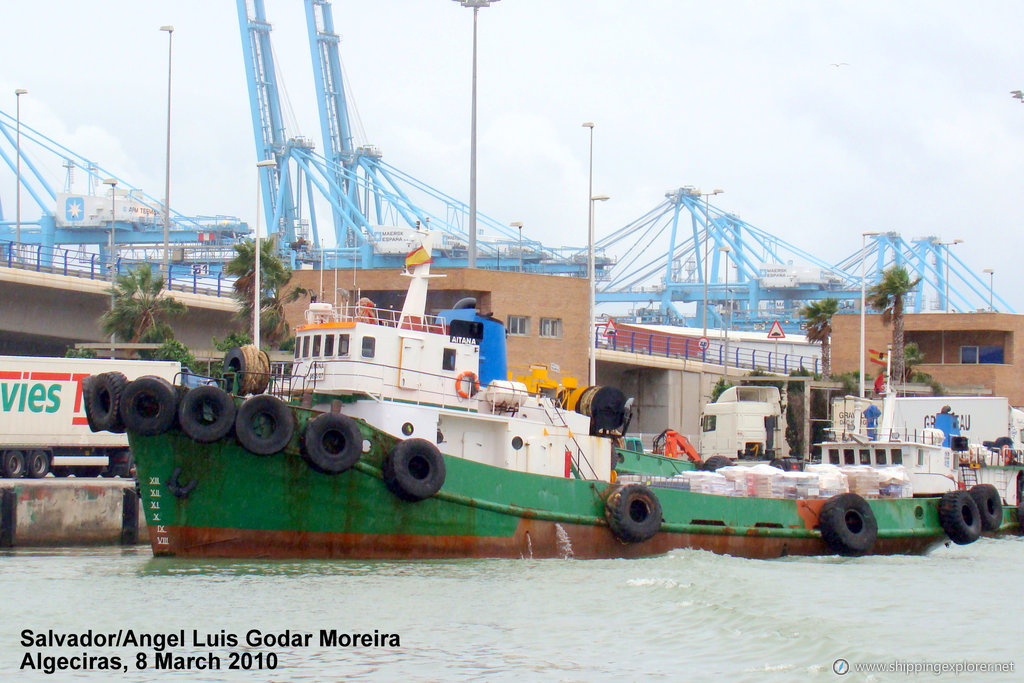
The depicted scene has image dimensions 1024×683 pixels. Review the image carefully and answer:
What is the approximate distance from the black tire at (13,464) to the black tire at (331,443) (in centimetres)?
1219

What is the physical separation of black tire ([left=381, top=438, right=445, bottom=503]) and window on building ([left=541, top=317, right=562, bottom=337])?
25.9 m

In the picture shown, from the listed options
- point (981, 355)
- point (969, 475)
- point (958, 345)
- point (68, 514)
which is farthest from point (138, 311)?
point (981, 355)

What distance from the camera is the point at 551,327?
151 ft

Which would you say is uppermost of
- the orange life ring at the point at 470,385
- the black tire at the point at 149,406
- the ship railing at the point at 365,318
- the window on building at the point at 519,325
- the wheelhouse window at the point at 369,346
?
the window on building at the point at 519,325

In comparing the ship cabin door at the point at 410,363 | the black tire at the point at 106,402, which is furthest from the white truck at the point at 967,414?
the black tire at the point at 106,402

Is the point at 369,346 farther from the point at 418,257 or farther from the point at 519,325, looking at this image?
the point at 519,325

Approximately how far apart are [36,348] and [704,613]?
3544cm

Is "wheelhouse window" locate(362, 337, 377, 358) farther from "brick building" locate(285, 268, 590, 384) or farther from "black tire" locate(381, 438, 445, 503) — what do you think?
"brick building" locate(285, 268, 590, 384)

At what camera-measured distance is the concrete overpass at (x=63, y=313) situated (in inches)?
1576

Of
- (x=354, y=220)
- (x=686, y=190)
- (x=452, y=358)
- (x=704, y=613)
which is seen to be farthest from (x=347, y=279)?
(x=686, y=190)

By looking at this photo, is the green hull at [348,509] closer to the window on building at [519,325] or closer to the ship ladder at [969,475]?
the ship ladder at [969,475]

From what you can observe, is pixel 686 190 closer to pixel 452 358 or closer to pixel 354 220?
pixel 354 220

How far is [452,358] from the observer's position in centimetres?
2177

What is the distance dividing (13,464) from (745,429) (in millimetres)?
20263
